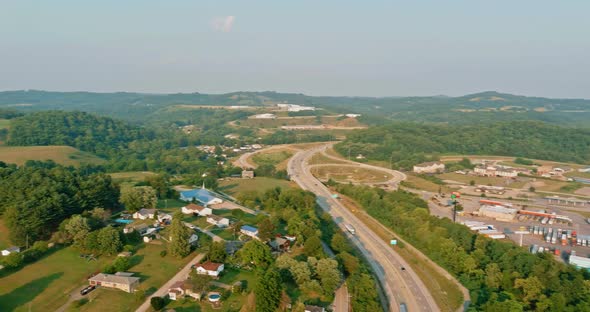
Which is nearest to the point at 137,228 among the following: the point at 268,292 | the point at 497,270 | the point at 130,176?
the point at 268,292

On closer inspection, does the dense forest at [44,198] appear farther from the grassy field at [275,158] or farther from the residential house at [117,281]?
the grassy field at [275,158]

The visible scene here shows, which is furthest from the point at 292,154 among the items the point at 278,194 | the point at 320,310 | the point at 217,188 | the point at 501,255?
the point at 320,310

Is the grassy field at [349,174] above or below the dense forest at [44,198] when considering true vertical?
below

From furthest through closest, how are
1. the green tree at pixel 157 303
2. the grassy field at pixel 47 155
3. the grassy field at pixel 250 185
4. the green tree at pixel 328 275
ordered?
the grassy field at pixel 47 155
the grassy field at pixel 250 185
the green tree at pixel 328 275
the green tree at pixel 157 303

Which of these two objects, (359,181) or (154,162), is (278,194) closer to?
(359,181)

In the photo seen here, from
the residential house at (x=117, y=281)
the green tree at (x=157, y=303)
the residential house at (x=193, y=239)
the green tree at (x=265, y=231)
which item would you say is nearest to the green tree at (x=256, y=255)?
the green tree at (x=265, y=231)

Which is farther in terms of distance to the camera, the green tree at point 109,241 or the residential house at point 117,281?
the green tree at point 109,241
